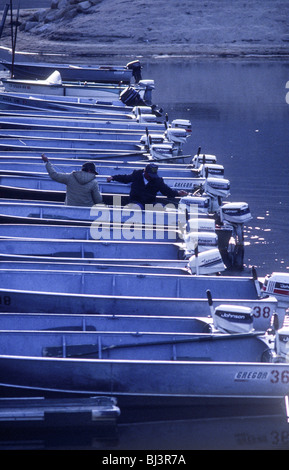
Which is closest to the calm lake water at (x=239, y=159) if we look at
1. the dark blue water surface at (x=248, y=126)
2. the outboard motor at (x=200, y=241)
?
the dark blue water surface at (x=248, y=126)

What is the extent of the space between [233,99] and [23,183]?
57.2 ft

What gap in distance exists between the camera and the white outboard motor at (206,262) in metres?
11.0

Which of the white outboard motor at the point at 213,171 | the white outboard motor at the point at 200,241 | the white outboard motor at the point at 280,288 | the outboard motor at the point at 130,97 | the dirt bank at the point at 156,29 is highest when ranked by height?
the dirt bank at the point at 156,29

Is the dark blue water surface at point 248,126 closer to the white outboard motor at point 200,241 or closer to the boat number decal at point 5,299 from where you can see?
the white outboard motor at point 200,241

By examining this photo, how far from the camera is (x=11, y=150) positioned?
18.4 meters

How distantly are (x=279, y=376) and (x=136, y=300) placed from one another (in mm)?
2111

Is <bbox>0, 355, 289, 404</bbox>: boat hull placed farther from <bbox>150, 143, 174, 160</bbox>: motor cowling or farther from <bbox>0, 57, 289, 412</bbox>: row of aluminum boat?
<bbox>150, 143, 174, 160</bbox>: motor cowling

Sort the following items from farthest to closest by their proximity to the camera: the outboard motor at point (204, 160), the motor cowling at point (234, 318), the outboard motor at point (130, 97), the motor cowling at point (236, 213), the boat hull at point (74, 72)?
the boat hull at point (74, 72), the outboard motor at point (130, 97), the outboard motor at point (204, 160), the motor cowling at point (236, 213), the motor cowling at point (234, 318)

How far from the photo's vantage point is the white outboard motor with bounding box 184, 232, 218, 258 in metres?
11.5

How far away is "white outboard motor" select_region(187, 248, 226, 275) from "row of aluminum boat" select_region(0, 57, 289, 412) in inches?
0.6

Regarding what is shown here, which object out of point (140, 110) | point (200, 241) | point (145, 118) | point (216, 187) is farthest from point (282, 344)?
point (140, 110)

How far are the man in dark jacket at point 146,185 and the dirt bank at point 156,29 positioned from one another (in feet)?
93.8

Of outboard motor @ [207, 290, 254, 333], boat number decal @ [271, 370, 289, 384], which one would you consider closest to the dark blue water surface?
outboard motor @ [207, 290, 254, 333]
